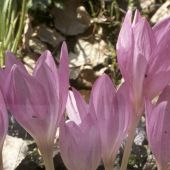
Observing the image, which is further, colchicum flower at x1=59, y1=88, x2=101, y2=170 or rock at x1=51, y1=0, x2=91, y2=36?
rock at x1=51, y1=0, x2=91, y2=36

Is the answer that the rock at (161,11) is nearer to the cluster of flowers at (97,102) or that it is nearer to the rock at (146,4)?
the rock at (146,4)

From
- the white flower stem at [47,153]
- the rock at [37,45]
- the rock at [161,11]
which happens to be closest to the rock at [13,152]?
the white flower stem at [47,153]

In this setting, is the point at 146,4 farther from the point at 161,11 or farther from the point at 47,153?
the point at 47,153

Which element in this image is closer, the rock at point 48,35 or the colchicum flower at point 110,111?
the colchicum flower at point 110,111

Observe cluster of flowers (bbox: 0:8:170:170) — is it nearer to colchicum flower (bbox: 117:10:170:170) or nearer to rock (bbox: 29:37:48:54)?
colchicum flower (bbox: 117:10:170:170)

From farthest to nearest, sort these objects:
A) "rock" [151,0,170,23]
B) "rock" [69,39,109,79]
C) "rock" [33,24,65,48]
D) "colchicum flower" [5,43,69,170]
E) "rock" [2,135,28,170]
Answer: "rock" [151,0,170,23], "rock" [33,24,65,48], "rock" [69,39,109,79], "rock" [2,135,28,170], "colchicum flower" [5,43,69,170]

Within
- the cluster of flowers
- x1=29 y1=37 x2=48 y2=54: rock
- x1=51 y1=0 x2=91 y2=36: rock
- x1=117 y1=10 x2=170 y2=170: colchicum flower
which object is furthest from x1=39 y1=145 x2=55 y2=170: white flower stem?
x1=51 y1=0 x2=91 y2=36: rock

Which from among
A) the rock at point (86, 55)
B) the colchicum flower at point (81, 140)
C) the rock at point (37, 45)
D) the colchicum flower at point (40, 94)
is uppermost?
the colchicum flower at point (40, 94)

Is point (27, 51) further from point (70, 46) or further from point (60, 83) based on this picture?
point (60, 83)

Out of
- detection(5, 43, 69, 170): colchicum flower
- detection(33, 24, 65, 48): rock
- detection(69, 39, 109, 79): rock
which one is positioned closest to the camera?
detection(5, 43, 69, 170): colchicum flower
